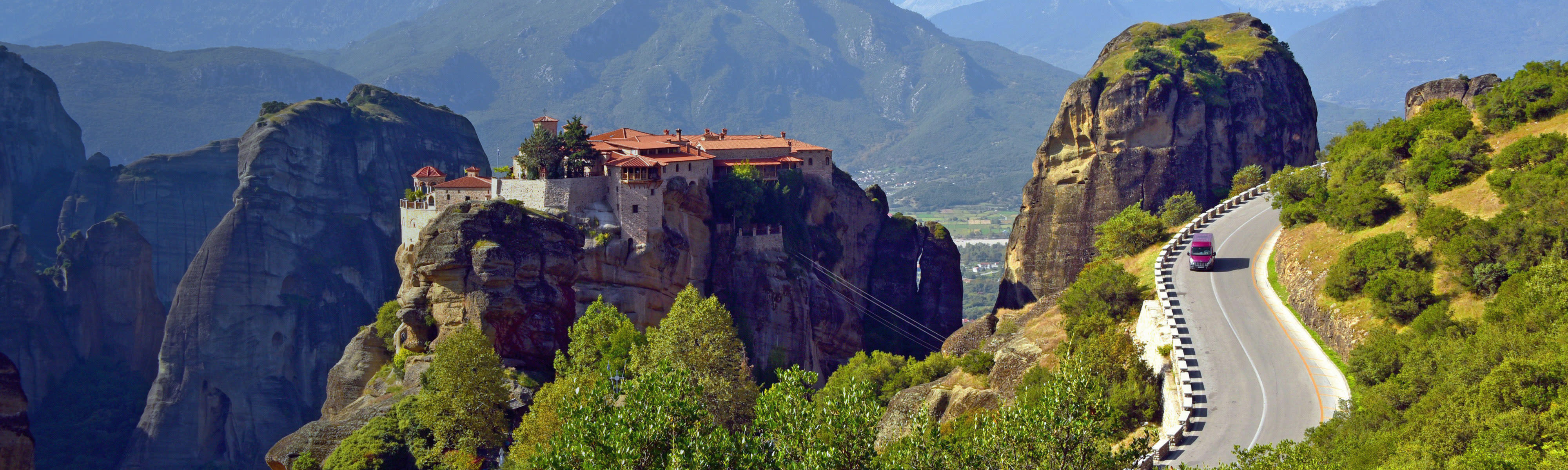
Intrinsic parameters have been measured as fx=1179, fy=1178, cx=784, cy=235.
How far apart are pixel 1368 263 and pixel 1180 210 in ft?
88.7

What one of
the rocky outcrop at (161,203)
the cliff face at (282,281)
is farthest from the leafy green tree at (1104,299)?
the rocky outcrop at (161,203)

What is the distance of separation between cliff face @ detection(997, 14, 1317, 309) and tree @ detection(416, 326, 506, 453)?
117ft

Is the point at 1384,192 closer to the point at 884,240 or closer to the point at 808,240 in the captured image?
the point at 808,240

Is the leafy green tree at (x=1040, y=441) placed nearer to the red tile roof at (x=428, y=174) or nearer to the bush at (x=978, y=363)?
the bush at (x=978, y=363)

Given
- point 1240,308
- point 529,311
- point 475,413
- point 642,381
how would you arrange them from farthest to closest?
point 529,311 → point 475,413 → point 1240,308 → point 642,381

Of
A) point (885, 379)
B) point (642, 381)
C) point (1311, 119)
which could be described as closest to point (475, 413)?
point (885, 379)

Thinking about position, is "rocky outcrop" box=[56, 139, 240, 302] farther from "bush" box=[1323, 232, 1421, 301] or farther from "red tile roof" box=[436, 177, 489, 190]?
"bush" box=[1323, 232, 1421, 301]

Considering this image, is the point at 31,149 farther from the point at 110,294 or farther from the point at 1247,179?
the point at 1247,179

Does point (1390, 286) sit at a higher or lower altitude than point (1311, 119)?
lower

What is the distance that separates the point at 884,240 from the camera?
8512cm

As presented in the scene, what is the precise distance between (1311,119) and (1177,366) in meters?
51.4

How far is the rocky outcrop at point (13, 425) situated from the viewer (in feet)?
178

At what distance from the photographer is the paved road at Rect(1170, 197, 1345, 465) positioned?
102ft

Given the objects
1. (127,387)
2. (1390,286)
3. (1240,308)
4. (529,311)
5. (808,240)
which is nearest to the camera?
(1390,286)
